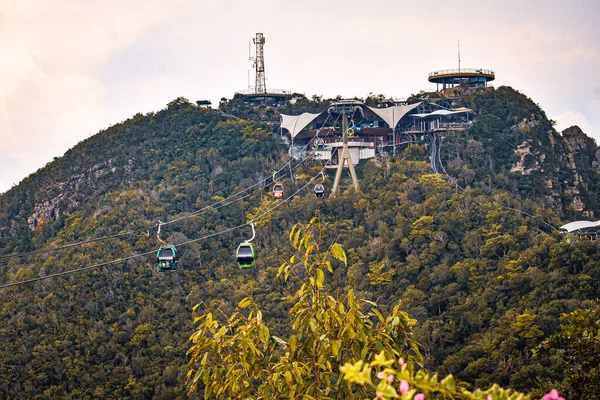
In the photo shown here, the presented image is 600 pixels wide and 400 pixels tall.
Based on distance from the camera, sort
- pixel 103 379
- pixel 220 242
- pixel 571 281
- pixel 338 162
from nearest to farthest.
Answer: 1. pixel 571 281
2. pixel 103 379
3. pixel 220 242
4. pixel 338 162

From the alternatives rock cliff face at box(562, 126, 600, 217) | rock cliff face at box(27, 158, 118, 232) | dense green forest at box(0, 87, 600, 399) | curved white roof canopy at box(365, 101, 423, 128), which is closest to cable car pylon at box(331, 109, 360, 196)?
dense green forest at box(0, 87, 600, 399)

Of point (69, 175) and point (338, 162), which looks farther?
point (69, 175)

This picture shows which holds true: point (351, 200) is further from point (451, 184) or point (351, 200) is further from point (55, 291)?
point (55, 291)

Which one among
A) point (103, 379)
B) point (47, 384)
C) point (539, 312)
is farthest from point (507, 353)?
point (47, 384)

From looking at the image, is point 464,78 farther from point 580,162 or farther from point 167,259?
point 167,259

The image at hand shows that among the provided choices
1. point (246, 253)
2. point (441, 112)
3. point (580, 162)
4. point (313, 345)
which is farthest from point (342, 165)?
point (313, 345)

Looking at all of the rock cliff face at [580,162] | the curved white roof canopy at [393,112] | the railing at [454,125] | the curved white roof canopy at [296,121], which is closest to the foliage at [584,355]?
the rock cliff face at [580,162]

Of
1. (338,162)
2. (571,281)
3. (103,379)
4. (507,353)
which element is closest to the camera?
(507,353)
